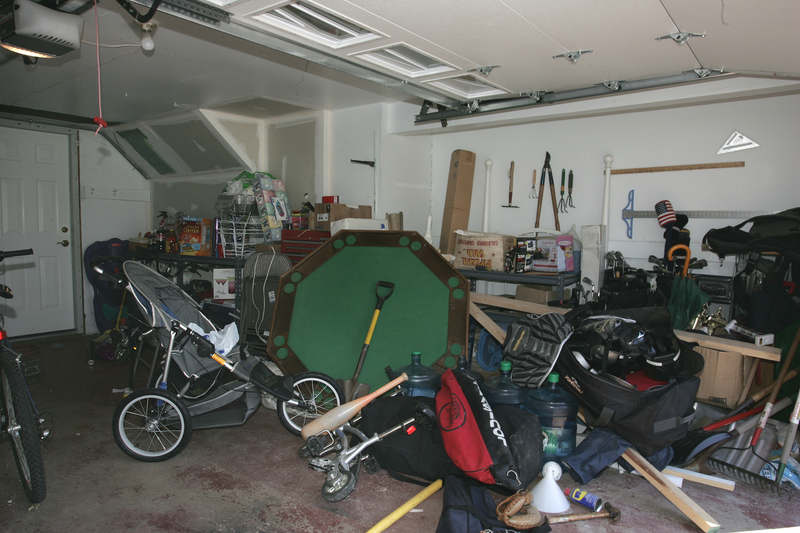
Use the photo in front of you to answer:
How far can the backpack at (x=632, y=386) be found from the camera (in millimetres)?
2426

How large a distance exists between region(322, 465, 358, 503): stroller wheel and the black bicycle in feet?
4.09

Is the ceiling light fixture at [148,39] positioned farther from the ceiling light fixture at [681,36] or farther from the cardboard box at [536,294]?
the cardboard box at [536,294]

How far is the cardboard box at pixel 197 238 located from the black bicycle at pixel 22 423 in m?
2.89

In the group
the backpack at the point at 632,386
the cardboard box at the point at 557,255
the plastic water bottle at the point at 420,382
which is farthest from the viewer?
the cardboard box at the point at 557,255

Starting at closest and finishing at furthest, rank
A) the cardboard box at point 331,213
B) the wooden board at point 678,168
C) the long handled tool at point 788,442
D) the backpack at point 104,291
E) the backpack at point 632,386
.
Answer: the long handled tool at point 788,442 < the backpack at point 632,386 < the wooden board at point 678,168 < the cardboard box at point 331,213 < the backpack at point 104,291

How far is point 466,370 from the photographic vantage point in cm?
300

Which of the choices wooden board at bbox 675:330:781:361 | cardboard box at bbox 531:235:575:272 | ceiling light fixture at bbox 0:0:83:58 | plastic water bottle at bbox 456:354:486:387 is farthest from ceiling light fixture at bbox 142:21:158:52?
wooden board at bbox 675:330:781:361

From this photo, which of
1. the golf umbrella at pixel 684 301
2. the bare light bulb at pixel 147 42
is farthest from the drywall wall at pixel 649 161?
the bare light bulb at pixel 147 42

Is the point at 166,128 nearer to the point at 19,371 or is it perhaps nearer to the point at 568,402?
the point at 19,371

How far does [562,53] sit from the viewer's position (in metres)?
2.62

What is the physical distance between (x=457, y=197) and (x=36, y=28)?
130 inches

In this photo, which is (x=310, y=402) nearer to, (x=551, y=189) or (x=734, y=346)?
(x=734, y=346)

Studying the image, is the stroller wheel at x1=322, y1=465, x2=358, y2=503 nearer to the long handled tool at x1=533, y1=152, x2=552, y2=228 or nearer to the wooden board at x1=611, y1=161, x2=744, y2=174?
the long handled tool at x1=533, y1=152, x2=552, y2=228

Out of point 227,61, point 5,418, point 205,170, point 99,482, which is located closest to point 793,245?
point 227,61
